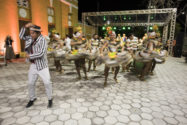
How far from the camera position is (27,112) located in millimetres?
2828

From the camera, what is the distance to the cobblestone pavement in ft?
8.50

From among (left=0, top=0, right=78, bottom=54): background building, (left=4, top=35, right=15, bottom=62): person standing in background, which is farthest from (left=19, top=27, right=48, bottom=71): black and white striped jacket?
(left=4, top=35, right=15, bottom=62): person standing in background

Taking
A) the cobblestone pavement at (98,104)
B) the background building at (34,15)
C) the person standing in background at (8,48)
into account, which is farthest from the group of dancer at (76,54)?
the person standing in background at (8,48)

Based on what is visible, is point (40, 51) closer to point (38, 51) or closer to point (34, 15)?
point (38, 51)

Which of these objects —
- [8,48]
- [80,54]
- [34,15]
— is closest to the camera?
[80,54]

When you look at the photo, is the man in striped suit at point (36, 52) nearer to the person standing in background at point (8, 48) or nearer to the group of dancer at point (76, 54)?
the group of dancer at point (76, 54)

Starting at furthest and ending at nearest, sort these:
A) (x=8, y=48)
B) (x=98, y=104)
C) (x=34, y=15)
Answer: (x=34, y=15)
(x=8, y=48)
(x=98, y=104)

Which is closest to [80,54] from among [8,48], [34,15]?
[8,48]

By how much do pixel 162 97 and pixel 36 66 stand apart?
3648 mm

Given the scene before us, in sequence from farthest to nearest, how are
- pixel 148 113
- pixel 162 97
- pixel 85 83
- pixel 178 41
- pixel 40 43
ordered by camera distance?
1. pixel 178 41
2. pixel 85 83
3. pixel 162 97
4. pixel 148 113
5. pixel 40 43

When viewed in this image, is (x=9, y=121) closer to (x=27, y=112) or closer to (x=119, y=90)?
(x=27, y=112)

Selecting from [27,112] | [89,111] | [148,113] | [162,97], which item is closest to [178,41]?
[162,97]

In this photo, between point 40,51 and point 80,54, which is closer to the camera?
point 40,51

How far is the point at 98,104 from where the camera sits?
3.24m
